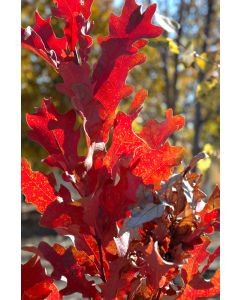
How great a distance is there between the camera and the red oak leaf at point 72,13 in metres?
0.85

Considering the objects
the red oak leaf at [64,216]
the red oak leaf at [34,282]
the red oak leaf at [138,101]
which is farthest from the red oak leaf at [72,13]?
the red oak leaf at [34,282]

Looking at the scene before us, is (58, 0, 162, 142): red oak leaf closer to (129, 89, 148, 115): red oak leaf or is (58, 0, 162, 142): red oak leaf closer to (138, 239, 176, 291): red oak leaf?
(129, 89, 148, 115): red oak leaf

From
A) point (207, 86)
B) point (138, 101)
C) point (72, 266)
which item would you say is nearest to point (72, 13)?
point (138, 101)

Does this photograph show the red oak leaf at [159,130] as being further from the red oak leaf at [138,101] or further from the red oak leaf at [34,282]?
the red oak leaf at [34,282]

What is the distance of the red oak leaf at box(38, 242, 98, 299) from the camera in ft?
2.88

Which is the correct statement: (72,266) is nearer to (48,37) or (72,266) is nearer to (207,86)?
(48,37)

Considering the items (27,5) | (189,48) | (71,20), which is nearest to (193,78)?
(27,5)

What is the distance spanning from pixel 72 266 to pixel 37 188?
0.46 feet

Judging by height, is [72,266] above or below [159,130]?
below

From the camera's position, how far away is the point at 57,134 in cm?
85

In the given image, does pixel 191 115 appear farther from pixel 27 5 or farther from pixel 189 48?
pixel 189 48

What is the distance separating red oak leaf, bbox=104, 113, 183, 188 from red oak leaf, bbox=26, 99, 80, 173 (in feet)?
0.19

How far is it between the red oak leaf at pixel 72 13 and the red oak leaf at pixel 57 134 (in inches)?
4.3

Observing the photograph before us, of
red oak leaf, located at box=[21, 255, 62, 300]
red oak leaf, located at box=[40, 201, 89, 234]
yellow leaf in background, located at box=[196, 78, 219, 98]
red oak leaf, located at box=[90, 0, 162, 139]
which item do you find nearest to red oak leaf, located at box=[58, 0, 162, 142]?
red oak leaf, located at box=[90, 0, 162, 139]
